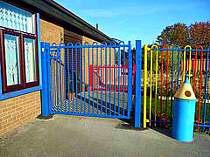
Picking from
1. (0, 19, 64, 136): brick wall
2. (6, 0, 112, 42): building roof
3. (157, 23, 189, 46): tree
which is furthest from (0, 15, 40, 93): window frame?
(157, 23, 189, 46): tree

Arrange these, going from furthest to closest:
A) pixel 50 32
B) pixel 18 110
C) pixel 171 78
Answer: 1. pixel 50 32
2. pixel 171 78
3. pixel 18 110

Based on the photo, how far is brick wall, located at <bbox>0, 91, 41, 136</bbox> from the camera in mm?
4094

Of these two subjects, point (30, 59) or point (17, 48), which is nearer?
point (17, 48)

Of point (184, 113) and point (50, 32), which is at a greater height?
point (50, 32)

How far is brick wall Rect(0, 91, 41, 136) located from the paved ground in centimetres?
20

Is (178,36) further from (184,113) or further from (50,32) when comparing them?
(184,113)

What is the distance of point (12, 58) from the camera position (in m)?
4.45

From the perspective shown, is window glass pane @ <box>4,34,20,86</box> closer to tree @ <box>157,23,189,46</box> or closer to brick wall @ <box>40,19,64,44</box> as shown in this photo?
brick wall @ <box>40,19,64,44</box>

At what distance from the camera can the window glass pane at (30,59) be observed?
4969 millimetres

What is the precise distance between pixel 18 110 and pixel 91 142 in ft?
6.45

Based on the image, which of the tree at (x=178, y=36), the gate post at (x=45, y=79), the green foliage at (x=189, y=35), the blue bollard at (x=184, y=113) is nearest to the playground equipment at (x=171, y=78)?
the blue bollard at (x=184, y=113)

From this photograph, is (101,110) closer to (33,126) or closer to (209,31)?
(33,126)

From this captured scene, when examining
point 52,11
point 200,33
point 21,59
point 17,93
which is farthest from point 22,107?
point 200,33

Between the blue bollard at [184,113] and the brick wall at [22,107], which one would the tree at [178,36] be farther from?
the blue bollard at [184,113]
